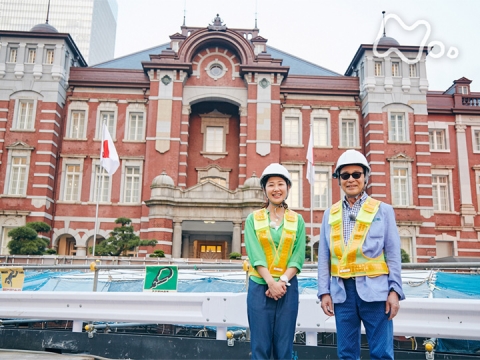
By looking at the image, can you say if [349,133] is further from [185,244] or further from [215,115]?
[185,244]

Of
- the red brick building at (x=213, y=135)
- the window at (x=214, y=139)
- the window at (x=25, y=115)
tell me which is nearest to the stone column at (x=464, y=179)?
the red brick building at (x=213, y=135)

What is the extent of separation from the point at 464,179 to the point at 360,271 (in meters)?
26.0

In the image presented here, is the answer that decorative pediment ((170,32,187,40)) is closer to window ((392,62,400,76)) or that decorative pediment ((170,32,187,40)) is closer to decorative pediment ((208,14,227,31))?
decorative pediment ((208,14,227,31))

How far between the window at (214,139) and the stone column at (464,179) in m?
14.0

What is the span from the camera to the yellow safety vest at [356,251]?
11.3 ft

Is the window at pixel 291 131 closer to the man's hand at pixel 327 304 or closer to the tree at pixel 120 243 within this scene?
the tree at pixel 120 243

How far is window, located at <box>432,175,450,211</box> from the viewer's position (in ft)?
86.3

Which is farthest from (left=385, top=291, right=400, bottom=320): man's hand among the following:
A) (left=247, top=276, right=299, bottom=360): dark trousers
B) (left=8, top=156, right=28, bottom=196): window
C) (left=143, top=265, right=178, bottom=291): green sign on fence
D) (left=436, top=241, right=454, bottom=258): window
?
(left=436, top=241, right=454, bottom=258): window

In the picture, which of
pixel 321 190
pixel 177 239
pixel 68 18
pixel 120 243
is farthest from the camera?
pixel 68 18

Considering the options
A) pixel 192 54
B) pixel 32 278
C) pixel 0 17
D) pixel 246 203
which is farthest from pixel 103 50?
pixel 32 278

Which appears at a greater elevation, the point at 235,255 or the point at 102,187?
the point at 102,187

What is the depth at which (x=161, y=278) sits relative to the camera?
207 inches

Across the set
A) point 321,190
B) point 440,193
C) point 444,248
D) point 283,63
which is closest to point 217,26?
point 283,63

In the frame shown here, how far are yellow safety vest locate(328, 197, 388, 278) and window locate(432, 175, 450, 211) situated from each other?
24816 millimetres
